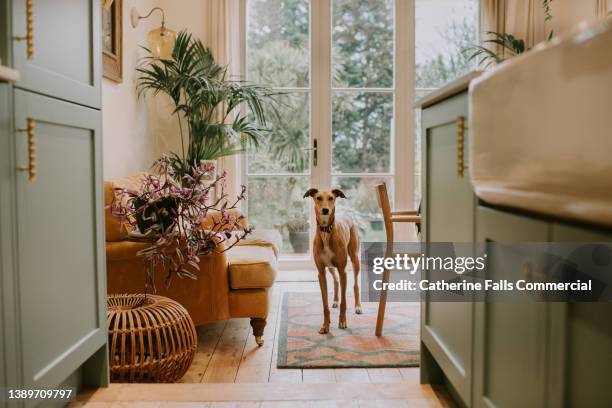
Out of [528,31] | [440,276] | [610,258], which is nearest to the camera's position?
[610,258]

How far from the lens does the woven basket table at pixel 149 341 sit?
7.00 ft

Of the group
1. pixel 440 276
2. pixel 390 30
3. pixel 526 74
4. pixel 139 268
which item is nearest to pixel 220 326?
pixel 139 268

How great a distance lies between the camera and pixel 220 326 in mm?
3168

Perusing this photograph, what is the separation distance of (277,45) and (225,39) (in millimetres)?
510

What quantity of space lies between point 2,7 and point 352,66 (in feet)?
12.7

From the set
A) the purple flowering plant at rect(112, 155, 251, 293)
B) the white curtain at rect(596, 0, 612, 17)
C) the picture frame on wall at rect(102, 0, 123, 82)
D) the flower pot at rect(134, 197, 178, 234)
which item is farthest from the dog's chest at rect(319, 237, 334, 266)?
the white curtain at rect(596, 0, 612, 17)

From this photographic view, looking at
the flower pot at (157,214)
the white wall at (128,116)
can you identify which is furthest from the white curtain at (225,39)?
the flower pot at (157,214)

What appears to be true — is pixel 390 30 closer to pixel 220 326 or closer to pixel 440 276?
pixel 220 326

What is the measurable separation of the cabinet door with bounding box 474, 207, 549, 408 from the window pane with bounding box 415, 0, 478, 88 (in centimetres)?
384

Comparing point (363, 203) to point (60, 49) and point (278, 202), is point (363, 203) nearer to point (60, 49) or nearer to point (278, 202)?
point (278, 202)

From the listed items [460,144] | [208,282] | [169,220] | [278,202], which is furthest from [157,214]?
[278,202]

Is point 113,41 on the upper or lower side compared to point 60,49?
upper

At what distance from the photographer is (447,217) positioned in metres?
1.61

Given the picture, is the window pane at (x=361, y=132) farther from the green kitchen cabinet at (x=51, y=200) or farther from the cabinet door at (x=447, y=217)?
the green kitchen cabinet at (x=51, y=200)
